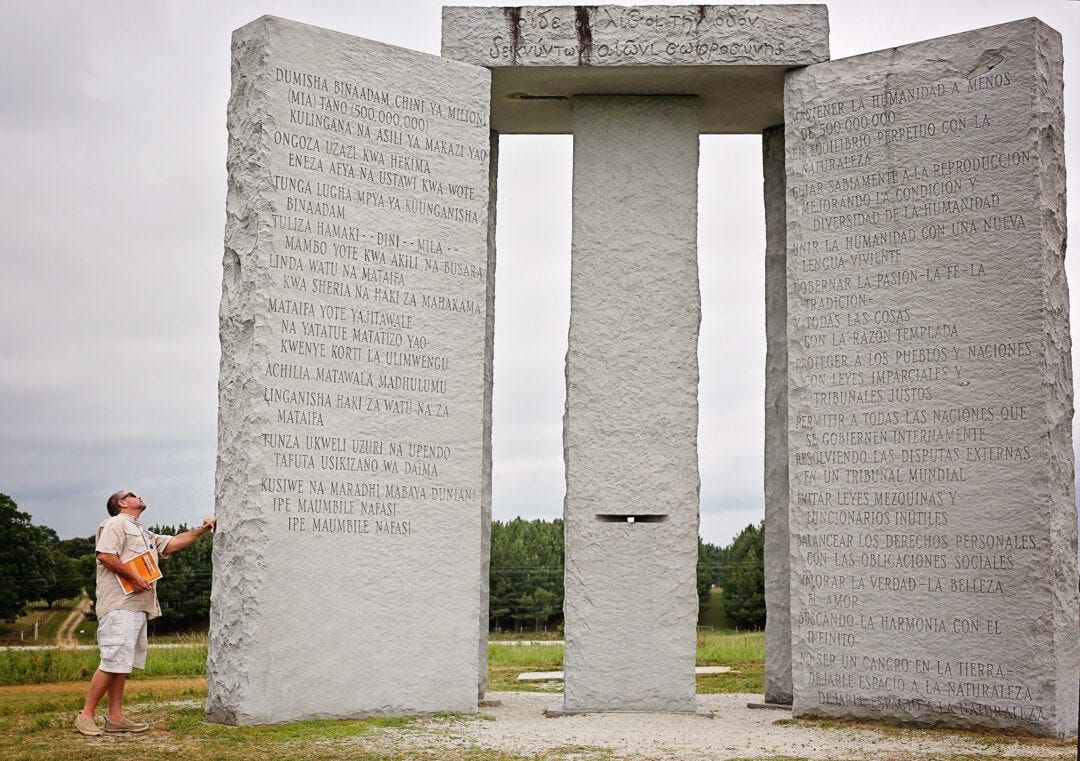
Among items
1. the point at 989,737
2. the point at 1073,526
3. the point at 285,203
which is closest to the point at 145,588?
the point at 285,203

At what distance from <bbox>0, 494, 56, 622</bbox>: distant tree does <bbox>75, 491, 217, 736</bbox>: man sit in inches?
476

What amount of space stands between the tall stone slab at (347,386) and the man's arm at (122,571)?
0.67 meters

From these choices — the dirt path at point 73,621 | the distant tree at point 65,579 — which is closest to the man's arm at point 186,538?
the dirt path at point 73,621

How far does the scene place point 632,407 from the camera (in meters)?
10.6

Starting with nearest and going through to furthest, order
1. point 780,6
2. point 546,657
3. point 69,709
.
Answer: point 69,709 < point 780,6 < point 546,657

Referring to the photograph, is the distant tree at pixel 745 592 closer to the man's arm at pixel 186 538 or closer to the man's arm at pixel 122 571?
the man's arm at pixel 186 538

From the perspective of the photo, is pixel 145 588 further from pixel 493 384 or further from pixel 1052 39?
pixel 1052 39

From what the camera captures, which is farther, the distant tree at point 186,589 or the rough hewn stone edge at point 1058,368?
the distant tree at point 186,589

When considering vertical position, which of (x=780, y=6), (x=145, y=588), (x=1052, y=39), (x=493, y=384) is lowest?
(x=145, y=588)

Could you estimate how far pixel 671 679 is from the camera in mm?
10250

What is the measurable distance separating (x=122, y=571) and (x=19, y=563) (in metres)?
13.4

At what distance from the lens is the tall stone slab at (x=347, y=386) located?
9.10 metres

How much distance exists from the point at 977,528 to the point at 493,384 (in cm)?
448

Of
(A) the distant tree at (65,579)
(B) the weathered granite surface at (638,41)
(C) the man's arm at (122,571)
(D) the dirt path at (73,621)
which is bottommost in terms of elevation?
(D) the dirt path at (73,621)
